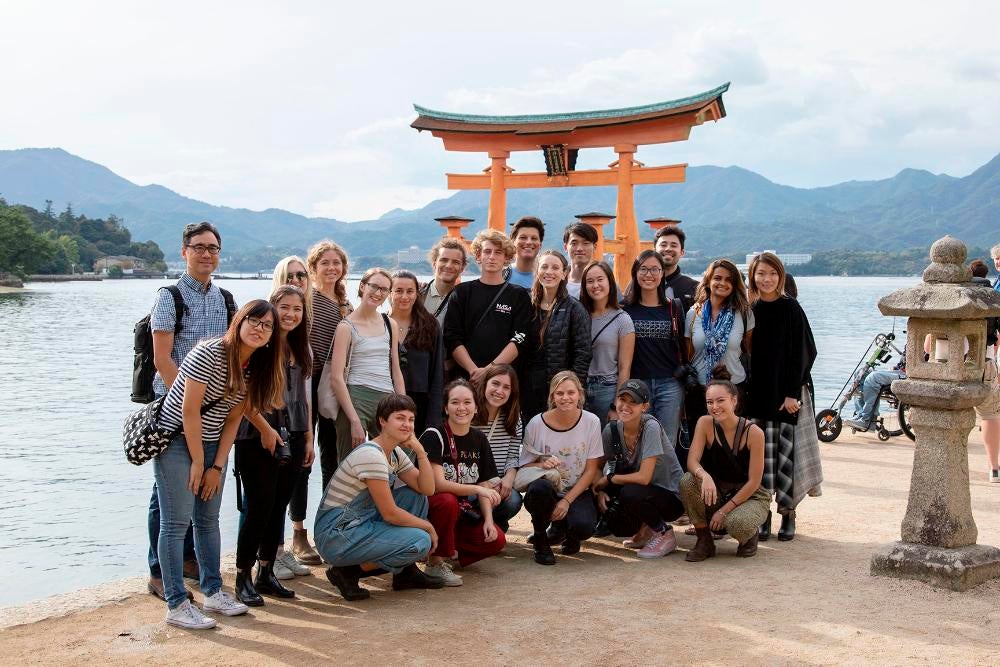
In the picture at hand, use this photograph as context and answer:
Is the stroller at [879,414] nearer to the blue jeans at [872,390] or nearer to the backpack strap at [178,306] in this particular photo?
the blue jeans at [872,390]

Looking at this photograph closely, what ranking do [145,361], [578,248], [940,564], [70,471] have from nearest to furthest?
[145,361] < [940,564] < [578,248] < [70,471]

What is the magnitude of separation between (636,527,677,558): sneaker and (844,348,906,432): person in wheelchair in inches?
194

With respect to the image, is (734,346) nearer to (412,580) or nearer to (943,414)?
(943,414)

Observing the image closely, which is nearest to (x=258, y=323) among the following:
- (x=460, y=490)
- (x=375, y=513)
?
(x=375, y=513)

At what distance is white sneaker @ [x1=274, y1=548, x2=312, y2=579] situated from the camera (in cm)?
422

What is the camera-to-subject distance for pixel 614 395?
4902 millimetres

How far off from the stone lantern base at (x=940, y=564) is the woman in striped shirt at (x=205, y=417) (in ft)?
9.36

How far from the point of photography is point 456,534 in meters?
4.21

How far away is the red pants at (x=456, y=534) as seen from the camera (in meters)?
4.02

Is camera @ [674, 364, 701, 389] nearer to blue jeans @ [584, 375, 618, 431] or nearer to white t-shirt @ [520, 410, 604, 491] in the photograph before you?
blue jeans @ [584, 375, 618, 431]

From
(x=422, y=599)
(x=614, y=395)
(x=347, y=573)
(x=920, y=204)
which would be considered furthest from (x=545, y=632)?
(x=920, y=204)

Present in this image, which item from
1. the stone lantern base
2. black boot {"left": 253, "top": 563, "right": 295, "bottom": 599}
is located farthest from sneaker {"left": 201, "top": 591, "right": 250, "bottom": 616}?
the stone lantern base

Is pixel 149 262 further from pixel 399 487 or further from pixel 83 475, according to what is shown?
pixel 399 487

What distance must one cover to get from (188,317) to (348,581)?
4.38ft
